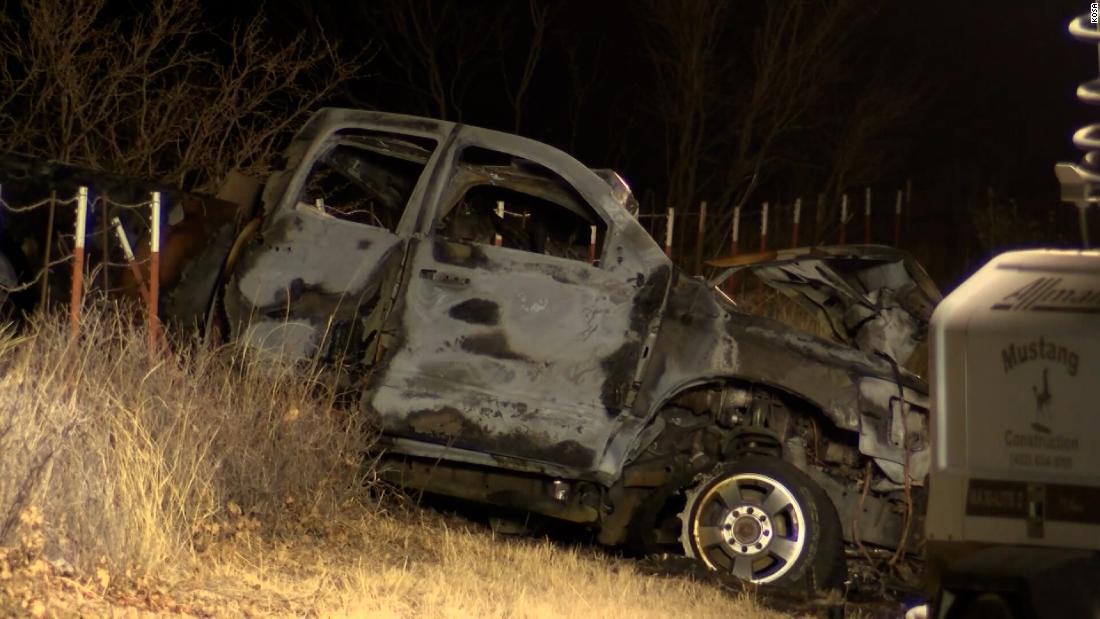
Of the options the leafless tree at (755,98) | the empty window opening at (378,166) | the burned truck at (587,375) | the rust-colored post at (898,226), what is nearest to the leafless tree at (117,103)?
the empty window opening at (378,166)

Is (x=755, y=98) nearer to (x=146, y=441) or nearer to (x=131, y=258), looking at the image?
(x=131, y=258)

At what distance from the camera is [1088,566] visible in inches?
152

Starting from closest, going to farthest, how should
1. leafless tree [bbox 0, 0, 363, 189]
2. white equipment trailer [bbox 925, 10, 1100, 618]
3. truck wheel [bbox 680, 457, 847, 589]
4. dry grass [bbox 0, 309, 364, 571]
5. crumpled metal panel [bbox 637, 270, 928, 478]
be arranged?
white equipment trailer [bbox 925, 10, 1100, 618]
dry grass [bbox 0, 309, 364, 571]
truck wheel [bbox 680, 457, 847, 589]
crumpled metal panel [bbox 637, 270, 928, 478]
leafless tree [bbox 0, 0, 363, 189]

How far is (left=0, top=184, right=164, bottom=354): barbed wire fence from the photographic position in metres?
7.68

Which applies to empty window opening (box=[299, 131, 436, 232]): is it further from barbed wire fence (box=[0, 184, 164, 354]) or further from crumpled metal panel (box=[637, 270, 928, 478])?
crumpled metal panel (box=[637, 270, 928, 478])

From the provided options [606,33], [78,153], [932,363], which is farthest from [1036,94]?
[932,363]

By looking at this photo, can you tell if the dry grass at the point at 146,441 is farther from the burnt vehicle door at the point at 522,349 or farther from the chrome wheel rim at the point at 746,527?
the chrome wheel rim at the point at 746,527

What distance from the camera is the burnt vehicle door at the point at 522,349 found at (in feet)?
24.2

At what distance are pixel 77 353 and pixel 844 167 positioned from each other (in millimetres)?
16264

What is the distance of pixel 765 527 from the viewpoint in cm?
740

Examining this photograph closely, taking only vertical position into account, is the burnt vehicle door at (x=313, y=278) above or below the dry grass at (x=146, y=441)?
above

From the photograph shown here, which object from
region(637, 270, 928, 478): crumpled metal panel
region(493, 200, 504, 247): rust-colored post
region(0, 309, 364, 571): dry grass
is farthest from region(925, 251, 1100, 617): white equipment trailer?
region(493, 200, 504, 247): rust-colored post

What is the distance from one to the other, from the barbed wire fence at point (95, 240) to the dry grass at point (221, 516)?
0.23m

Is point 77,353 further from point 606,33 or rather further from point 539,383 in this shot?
point 606,33
